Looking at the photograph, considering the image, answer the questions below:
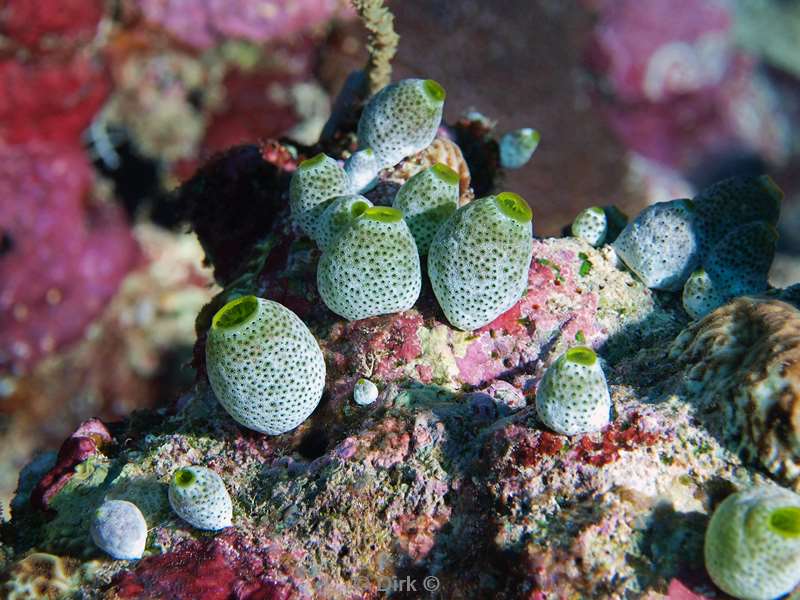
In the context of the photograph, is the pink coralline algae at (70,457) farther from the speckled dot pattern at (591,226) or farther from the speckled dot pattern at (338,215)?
the speckled dot pattern at (591,226)

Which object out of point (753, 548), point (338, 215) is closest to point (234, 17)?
point (338, 215)

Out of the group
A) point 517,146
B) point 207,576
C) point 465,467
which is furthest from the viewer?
point 517,146

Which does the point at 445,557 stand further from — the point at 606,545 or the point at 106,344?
the point at 106,344

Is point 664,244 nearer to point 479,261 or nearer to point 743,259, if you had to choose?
point 743,259

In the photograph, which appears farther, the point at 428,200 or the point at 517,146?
the point at 517,146

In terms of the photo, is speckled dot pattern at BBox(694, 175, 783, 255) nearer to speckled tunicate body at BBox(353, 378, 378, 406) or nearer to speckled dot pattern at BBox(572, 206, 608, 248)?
speckled dot pattern at BBox(572, 206, 608, 248)

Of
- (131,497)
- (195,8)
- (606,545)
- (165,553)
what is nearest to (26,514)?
(131,497)

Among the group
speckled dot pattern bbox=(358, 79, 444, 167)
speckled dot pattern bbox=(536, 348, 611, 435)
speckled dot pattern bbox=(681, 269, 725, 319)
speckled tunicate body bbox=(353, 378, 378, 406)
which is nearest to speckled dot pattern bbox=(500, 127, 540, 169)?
speckled dot pattern bbox=(358, 79, 444, 167)
